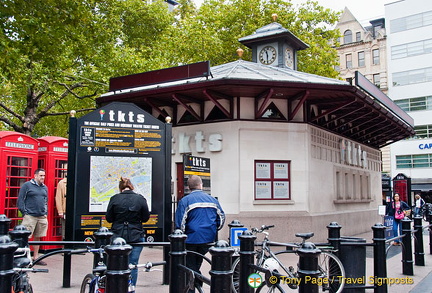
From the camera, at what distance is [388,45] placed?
172 feet

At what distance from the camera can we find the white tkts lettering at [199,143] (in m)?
14.2

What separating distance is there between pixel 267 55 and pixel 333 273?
1457cm

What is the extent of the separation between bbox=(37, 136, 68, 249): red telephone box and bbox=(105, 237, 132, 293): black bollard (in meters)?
8.48

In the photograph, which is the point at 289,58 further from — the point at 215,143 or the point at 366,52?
the point at 366,52

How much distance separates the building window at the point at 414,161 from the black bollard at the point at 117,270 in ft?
161

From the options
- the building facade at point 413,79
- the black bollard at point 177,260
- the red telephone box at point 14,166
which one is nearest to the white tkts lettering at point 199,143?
the red telephone box at point 14,166

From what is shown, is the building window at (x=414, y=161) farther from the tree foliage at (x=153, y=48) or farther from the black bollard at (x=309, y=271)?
the black bollard at (x=309, y=271)

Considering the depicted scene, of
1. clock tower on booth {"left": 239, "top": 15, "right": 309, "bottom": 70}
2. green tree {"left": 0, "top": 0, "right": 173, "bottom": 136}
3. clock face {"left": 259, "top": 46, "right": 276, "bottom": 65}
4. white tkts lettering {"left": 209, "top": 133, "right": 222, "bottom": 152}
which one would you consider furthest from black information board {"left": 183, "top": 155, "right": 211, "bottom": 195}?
clock face {"left": 259, "top": 46, "right": 276, "bottom": 65}

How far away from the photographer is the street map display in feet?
25.0

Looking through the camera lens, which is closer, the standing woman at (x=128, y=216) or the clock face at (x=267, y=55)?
the standing woman at (x=128, y=216)

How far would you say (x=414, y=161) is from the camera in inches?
1887

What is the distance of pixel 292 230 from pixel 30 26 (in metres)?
9.63

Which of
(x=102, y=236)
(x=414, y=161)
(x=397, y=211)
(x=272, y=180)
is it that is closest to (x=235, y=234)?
(x=102, y=236)

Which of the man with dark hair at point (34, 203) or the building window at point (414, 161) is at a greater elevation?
the building window at point (414, 161)
